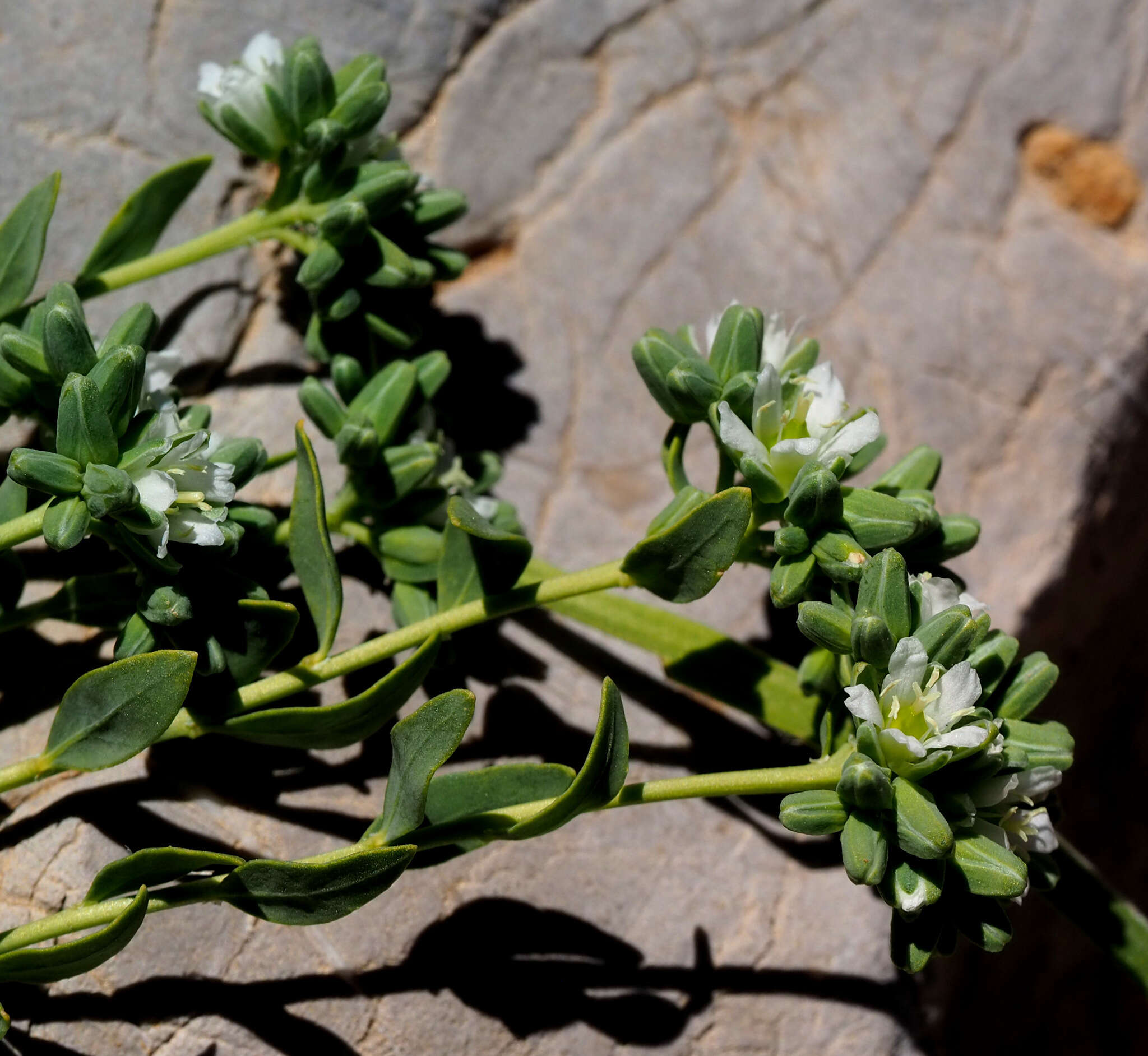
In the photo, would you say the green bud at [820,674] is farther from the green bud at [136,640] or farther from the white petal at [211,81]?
the white petal at [211,81]

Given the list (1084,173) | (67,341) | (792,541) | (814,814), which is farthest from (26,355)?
(1084,173)

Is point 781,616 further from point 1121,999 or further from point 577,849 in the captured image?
point 1121,999

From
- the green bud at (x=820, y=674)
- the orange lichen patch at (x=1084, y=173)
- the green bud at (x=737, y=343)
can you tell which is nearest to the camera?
the green bud at (x=737, y=343)

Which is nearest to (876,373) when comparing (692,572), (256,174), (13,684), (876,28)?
(876,28)

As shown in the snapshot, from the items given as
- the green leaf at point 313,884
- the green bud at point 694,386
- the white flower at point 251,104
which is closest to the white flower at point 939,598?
the green bud at point 694,386

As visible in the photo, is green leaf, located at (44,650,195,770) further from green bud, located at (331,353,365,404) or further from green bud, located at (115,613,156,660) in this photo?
green bud, located at (331,353,365,404)

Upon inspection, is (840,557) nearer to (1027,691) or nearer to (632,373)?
(1027,691)

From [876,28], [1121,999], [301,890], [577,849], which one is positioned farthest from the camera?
[1121,999]
